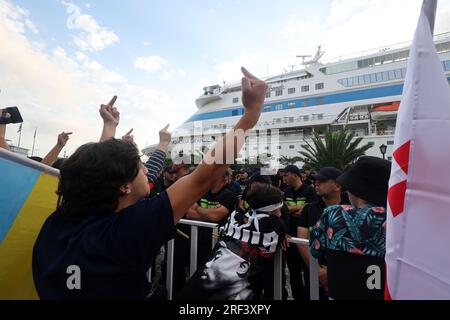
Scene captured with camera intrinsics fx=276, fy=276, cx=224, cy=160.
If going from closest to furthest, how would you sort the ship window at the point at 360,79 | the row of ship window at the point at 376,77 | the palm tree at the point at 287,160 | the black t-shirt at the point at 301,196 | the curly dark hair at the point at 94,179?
the curly dark hair at the point at 94,179
the black t-shirt at the point at 301,196
the row of ship window at the point at 376,77
the ship window at the point at 360,79
the palm tree at the point at 287,160

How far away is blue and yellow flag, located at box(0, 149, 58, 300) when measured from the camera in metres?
1.34

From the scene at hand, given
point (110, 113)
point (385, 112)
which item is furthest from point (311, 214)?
point (385, 112)

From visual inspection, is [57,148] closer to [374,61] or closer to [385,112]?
[385,112]

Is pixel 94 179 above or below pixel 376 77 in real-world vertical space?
below

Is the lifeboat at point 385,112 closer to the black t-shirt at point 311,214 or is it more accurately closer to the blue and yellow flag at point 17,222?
the black t-shirt at point 311,214

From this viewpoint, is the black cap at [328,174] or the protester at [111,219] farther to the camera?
the black cap at [328,174]

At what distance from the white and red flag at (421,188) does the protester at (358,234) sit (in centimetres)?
36

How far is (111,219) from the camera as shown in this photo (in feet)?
3.42

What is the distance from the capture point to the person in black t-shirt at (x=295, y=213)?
315 centimetres

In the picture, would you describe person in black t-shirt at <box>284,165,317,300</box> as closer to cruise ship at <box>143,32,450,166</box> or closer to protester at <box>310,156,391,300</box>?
protester at <box>310,156,391,300</box>

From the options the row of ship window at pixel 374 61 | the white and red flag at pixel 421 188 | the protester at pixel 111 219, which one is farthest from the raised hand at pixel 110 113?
the row of ship window at pixel 374 61

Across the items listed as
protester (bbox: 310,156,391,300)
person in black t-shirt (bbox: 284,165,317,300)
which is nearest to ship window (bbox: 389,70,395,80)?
person in black t-shirt (bbox: 284,165,317,300)

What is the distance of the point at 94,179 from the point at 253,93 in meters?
0.75
